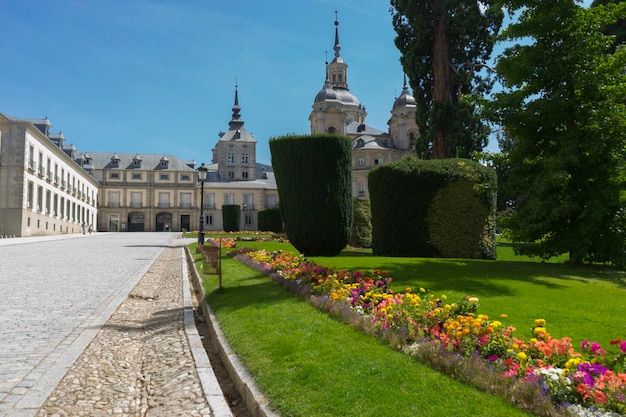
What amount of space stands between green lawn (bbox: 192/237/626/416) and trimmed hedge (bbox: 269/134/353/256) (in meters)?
4.01

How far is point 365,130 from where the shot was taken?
70.9 m

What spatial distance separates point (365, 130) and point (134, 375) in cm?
6781

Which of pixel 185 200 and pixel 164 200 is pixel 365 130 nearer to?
pixel 185 200

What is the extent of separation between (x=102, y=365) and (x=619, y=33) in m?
22.7

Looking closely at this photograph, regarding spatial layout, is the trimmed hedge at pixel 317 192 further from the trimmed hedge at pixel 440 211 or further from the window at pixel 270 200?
the window at pixel 270 200

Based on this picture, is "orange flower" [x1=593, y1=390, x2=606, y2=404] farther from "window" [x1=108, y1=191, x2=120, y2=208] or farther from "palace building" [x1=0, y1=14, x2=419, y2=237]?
"window" [x1=108, y1=191, x2=120, y2=208]

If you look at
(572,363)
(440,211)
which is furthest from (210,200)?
(572,363)

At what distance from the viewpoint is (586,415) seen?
288 cm

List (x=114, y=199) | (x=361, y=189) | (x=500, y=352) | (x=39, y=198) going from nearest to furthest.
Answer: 1. (x=500, y=352)
2. (x=39, y=198)
3. (x=361, y=189)
4. (x=114, y=199)

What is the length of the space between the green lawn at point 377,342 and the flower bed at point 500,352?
169mm

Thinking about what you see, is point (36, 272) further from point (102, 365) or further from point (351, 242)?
point (351, 242)

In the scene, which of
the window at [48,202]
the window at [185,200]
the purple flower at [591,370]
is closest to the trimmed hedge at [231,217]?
the window at [48,202]

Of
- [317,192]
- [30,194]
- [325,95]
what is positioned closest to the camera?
[317,192]

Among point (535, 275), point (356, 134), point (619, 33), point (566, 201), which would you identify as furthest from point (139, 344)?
point (356, 134)
